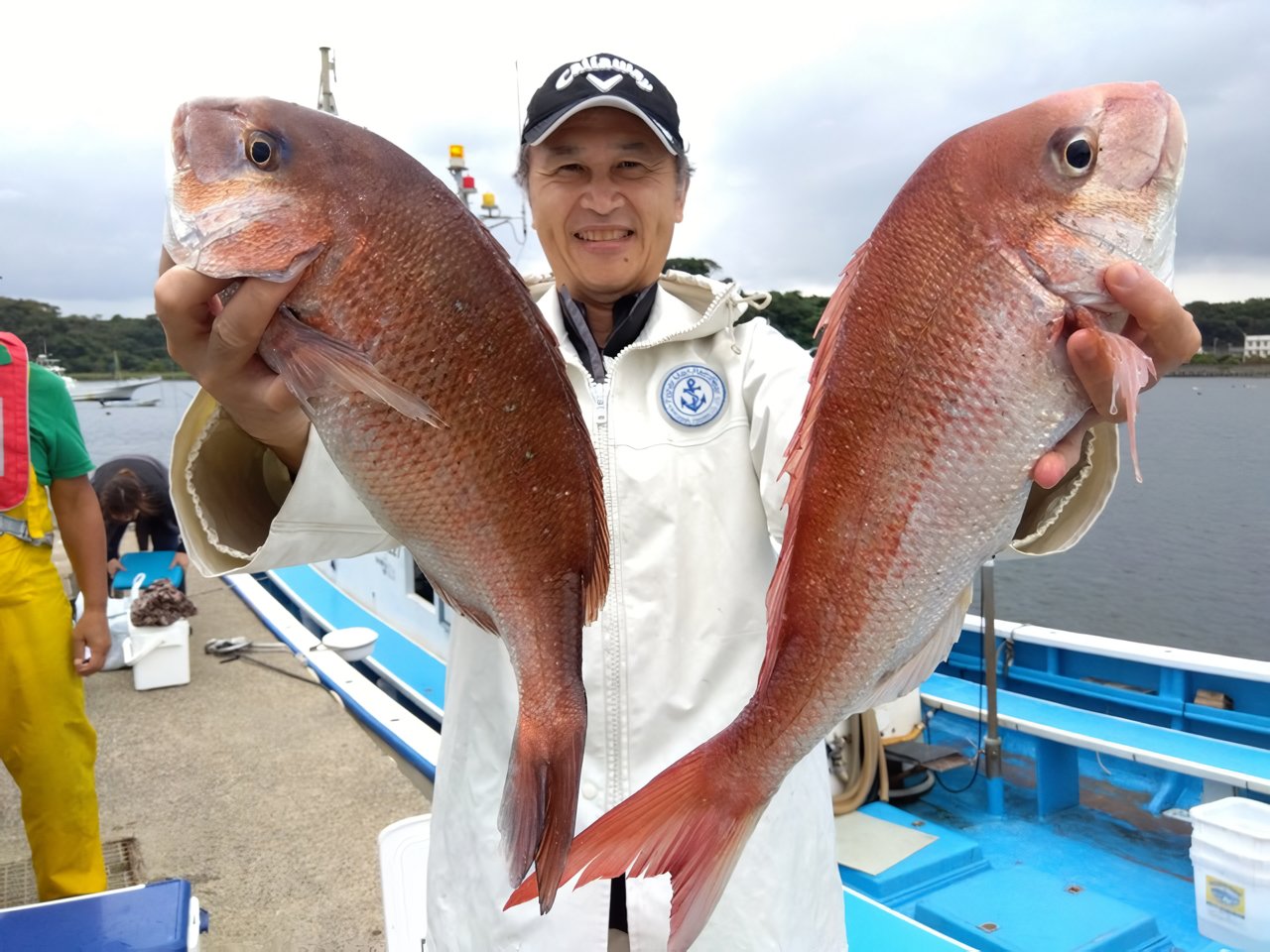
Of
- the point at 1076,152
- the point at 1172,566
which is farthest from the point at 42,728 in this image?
the point at 1172,566

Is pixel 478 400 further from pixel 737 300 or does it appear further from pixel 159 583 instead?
pixel 159 583

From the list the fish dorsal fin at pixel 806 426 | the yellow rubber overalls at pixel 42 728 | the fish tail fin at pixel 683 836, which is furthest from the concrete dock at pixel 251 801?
the fish dorsal fin at pixel 806 426

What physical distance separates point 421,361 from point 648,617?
0.70 m

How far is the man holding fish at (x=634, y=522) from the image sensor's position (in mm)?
1551

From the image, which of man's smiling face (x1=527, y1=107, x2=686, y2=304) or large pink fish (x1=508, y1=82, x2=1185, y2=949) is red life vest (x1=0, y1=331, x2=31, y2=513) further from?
large pink fish (x1=508, y1=82, x2=1185, y2=949)

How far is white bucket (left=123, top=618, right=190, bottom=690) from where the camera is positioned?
219 inches

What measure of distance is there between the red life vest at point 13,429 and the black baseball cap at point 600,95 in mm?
2705

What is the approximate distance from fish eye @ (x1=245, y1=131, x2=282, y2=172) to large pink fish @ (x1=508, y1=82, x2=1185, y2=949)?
834mm

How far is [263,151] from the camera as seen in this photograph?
4.21 ft

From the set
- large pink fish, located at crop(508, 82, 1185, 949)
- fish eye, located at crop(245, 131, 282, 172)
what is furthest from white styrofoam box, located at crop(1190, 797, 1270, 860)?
fish eye, located at crop(245, 131, 282, 172)

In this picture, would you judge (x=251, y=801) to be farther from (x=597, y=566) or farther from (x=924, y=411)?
(x=924, y=411)

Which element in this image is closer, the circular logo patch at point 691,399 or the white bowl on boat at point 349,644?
the circular logo patch at point 691,399

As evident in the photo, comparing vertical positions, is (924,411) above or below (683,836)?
above

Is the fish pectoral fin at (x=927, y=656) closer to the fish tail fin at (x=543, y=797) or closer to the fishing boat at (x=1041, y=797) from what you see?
the fish tail fin at (x=543, y=797)
